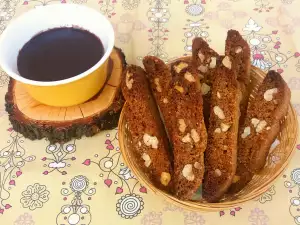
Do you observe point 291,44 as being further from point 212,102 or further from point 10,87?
point 10,87

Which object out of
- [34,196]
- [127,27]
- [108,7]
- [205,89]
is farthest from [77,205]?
[108,7]

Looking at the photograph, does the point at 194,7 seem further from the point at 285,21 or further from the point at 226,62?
the point at 226,62

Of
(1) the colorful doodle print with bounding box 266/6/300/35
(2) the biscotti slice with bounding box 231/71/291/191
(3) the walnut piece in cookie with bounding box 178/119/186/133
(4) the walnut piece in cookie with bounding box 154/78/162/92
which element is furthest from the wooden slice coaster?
(1) the colorful doodle print with bounding box 266/6/300/35

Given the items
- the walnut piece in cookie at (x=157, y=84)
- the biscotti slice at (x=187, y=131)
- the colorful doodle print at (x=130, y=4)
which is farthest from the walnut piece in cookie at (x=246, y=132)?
the colorful doodle print at (x=130, y=4)

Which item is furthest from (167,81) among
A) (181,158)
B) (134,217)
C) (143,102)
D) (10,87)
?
(10,87)

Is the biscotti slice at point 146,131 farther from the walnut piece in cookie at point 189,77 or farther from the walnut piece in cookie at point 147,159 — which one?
the walnut piece in cookie at point 189,77
